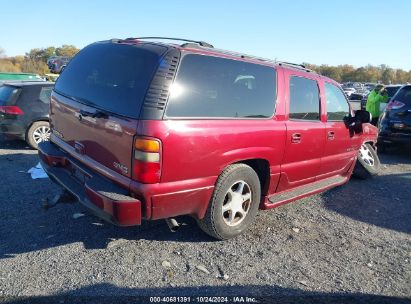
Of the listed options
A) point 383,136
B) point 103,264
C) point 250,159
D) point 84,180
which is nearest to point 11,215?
point 84,180

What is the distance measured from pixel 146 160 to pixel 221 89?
110 centimetres

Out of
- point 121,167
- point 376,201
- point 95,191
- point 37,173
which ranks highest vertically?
point 121,167

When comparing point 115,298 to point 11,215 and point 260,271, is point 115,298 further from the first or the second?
point 11,215

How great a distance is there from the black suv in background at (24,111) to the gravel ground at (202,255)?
2872mm

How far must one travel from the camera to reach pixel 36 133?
26.0ft

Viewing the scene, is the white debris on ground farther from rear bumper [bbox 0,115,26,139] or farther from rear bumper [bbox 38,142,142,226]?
rear bumper [bbox 38,142,142,226]

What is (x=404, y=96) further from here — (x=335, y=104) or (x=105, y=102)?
(x=105, y=102)

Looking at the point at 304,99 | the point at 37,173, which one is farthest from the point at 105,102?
the point at 37,173

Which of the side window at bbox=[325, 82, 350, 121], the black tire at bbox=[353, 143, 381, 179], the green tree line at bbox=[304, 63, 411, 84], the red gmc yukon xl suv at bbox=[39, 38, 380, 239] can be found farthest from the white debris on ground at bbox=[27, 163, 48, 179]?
the green tree line at bbox=[304, 63, 411, 84]

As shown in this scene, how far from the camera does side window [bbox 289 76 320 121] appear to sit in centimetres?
445

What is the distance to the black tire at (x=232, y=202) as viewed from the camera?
3.64 metres

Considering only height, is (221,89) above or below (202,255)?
above

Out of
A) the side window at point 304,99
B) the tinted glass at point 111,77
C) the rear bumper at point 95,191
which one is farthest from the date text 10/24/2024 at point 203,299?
the side window at point 304,99

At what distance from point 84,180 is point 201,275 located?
4.80ft
